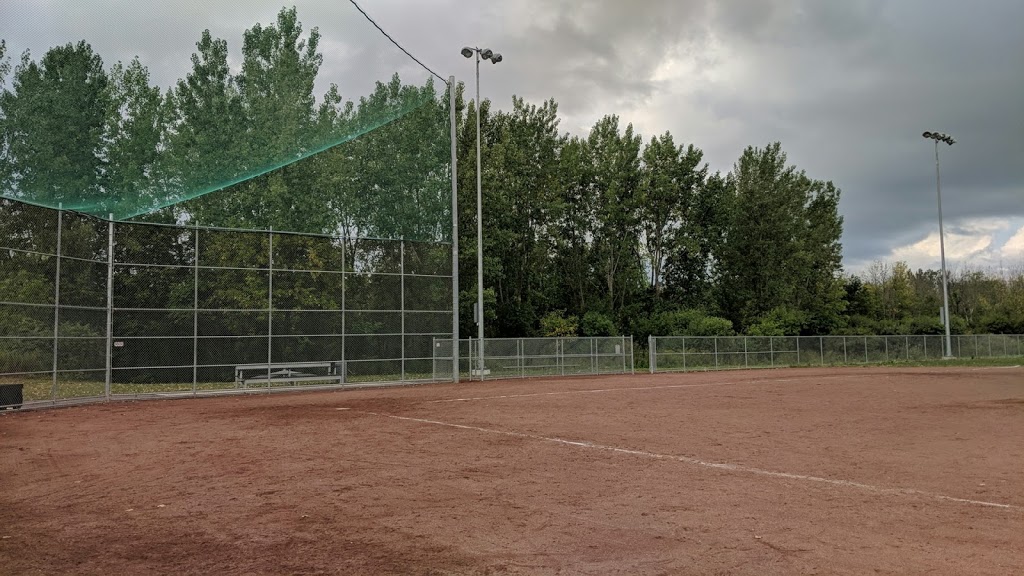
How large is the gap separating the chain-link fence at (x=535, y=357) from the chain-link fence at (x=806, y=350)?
2.19 metres

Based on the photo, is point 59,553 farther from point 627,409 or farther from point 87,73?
point 87,73

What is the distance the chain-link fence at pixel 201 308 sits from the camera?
1586 cm

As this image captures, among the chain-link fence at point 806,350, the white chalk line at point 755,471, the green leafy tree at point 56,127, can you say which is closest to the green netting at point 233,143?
the green leafy tree at point 56,127

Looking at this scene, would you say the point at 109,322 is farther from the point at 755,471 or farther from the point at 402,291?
the point at 755,471

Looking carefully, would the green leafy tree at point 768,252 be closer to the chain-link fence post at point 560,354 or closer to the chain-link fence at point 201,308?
the chain-link fence post at point 560,354

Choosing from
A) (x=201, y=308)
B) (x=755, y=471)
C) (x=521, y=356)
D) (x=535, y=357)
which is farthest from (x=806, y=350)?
(x=755, y=471)

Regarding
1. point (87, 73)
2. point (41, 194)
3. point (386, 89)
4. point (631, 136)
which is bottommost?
point (41, 194)

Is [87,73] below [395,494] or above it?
above

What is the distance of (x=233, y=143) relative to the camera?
23.8 m

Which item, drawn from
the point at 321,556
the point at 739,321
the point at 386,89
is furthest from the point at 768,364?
the point at 321,556

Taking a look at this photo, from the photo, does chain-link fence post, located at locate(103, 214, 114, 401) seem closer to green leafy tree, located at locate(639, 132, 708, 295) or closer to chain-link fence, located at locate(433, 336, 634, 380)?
chain-link fence, located at locate(433, 336, 634, 380)

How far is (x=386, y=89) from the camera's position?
23453mm

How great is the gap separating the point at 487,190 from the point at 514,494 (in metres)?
33.8

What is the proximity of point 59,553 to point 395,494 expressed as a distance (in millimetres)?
2664
